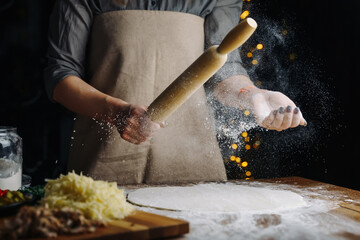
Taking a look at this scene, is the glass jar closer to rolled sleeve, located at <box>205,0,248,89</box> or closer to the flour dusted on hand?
the flour dusted on hand

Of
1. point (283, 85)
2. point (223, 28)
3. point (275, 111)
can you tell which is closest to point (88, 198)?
point (275, 111)

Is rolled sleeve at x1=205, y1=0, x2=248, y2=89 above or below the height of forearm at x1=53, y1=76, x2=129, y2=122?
above

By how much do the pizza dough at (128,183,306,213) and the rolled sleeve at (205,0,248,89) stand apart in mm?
676

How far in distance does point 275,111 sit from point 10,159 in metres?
0.98

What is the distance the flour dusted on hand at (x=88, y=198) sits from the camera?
39.6 inches

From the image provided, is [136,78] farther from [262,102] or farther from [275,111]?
[275,111]

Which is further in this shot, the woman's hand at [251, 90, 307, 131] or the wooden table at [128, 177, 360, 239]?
the woman's hand at [251, 90, 307, 131]

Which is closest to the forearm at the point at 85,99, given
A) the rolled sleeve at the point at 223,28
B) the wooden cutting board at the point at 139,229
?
Result: the rolled sleeve at the point at 223,28

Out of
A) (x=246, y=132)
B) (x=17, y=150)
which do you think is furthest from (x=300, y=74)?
(x=17, y=150)

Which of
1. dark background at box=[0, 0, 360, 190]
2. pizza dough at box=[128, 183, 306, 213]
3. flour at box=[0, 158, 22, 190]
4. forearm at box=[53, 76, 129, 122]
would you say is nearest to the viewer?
pizza dough at box=[128, 183, 306, 213]

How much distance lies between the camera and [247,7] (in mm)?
2787

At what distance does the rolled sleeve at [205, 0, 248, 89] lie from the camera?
6.71 ft

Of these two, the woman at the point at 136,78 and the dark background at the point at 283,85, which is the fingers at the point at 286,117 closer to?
the woman at the point at 136,78

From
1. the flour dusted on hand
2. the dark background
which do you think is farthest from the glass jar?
the dark background
